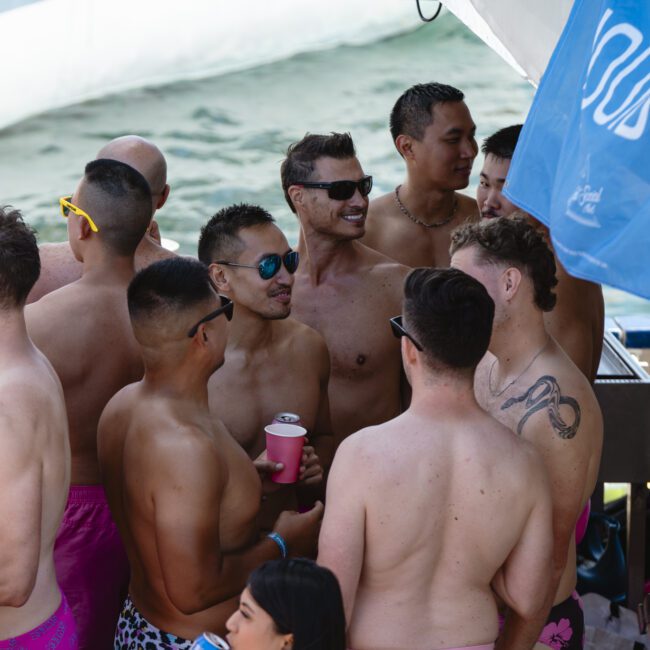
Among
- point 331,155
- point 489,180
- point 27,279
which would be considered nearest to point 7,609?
point 27,279

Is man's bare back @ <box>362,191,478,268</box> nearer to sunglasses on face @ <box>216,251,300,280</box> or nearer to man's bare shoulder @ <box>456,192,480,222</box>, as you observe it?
man's bare shoulder @ <box>456,192,480,222</box>

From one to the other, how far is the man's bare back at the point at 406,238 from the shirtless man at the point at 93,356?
148 centimetres

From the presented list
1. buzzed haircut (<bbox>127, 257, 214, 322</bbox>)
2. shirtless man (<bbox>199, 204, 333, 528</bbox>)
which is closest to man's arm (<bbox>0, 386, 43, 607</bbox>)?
buzzed haircut (<bbox>127, 257, 214, 322</bbox>)

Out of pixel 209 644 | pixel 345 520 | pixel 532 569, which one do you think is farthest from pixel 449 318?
pixel 209 644

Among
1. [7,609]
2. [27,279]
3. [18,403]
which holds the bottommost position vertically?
[7,609]

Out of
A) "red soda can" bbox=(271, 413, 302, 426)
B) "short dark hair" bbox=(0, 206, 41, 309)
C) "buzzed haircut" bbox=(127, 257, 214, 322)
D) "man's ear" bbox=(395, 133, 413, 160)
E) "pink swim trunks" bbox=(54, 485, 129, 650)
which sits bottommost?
"pink swim trunks" bbox=(54, 485, 129, 650)

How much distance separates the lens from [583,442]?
2.71 metres

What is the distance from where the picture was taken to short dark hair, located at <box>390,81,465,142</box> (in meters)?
4.71

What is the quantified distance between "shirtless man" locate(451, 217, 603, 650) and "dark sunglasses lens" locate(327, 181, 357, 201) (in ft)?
3.59

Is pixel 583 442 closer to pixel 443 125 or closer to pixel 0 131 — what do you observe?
pixel 443 125

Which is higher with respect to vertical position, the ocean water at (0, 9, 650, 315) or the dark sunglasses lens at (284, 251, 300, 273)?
the dark sunglasses lens at (284, 251, 300, 273)

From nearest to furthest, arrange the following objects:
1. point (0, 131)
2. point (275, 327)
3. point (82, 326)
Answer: point (82, 326), point (275, 327), point (0, 131)

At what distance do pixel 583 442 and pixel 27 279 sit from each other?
56.9 inches

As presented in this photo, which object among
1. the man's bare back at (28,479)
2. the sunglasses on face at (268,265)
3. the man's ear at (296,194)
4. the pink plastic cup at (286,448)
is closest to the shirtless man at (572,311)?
the man's ear at (296,194)
